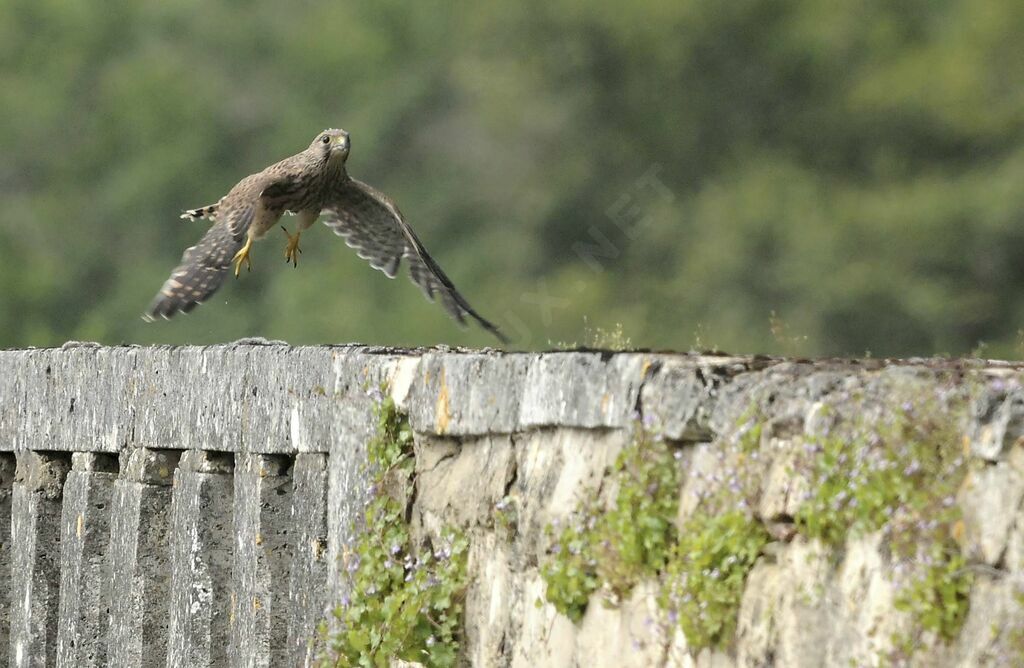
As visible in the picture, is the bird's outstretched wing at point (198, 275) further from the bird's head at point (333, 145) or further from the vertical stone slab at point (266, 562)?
the vertical stone slab at point (266, 562)

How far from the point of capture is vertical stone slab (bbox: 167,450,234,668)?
643cm

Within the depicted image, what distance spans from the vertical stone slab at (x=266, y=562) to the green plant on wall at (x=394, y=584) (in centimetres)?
48

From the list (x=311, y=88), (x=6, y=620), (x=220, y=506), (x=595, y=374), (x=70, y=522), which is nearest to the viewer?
(x=595, y=374)

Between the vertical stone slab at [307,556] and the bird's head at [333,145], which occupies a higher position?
the bird's head at [333,145]

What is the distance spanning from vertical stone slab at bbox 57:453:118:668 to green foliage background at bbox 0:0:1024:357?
52.0 ft

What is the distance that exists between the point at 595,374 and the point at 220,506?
2362 mm

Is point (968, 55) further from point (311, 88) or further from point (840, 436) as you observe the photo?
point (840, 436)

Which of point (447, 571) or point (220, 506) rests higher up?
point (220, 506)

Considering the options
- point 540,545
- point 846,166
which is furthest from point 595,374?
point 846,166

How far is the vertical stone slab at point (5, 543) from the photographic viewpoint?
8.39 metres

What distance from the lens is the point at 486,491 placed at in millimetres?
4930

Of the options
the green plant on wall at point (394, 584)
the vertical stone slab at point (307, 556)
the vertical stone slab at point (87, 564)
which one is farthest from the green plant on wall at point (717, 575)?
the vertical stone slab at point (87, 564)

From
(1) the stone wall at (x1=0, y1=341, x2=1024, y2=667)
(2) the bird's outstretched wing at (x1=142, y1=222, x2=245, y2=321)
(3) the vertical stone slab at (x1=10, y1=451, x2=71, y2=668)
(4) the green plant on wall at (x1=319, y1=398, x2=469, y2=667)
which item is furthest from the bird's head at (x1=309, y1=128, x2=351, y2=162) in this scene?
(4) the green plant on wall at (x1=319, y1=398, x2=469, y2=667)

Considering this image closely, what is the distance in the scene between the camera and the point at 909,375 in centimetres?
362
